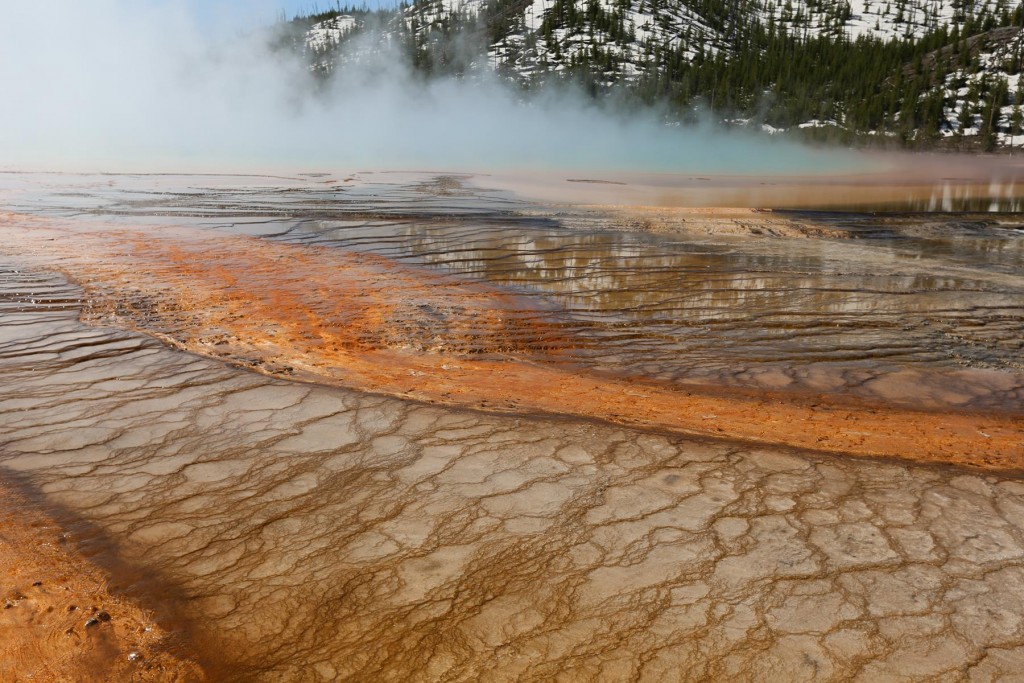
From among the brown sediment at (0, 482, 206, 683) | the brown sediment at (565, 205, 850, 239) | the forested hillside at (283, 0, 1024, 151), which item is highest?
the forested hillside at (283, 0, 1024, 151)

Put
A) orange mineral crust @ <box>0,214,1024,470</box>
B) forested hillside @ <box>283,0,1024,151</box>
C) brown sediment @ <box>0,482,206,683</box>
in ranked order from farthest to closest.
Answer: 1. forested hillside @ <box>283,0,1024,151</box>
2. orange mineral crust @ <box>0,214,1024,470</box>
3. brown sediment @ <box>0,482,206,683</box>

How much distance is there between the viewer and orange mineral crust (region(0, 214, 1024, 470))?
4.57m

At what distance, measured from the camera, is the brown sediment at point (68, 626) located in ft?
8.11

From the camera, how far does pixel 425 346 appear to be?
6309mm

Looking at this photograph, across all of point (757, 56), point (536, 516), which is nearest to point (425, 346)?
point (536, 516)

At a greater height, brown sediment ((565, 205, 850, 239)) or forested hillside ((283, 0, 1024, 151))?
forested hillside ((283, 0, 1024, 151))

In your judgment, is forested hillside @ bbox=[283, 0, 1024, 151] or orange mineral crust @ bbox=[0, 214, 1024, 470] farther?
forested hillside @ bbox=[283, 0, 1024, 151]

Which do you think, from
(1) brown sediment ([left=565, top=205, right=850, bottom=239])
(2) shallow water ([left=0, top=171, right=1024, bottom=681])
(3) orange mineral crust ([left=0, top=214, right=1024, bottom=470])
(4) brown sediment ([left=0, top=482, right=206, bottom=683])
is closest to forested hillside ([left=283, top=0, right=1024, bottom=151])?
(1) brown sediment ([left=565, top=205, right=850, bottom=239])

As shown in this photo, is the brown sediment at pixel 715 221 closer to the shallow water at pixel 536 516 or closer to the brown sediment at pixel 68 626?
the shallow water at pixel 536 516

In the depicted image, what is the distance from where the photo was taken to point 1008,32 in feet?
209

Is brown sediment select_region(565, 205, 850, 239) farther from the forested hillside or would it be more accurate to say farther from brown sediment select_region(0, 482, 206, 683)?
the forested hillside

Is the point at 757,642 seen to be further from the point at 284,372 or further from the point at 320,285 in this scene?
the point at 320,285

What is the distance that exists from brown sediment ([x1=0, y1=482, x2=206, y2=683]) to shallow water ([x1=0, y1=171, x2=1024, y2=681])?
98 mm

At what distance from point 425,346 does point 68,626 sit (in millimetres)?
3882
